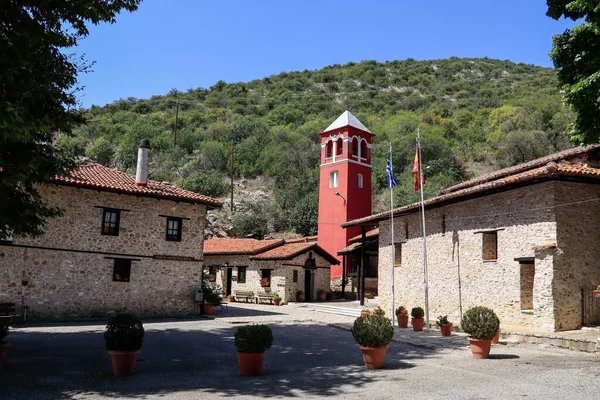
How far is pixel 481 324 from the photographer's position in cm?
1033

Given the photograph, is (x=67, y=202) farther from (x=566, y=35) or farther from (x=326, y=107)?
(x=326, y=107)

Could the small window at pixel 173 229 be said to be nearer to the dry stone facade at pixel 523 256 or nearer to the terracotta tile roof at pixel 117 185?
the terracotta tile roof at pixel 117 185

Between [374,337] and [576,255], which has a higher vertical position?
[576,255]

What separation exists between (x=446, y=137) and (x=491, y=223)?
50.2 m

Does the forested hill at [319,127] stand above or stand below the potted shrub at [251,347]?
above

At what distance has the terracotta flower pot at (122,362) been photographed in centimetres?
877

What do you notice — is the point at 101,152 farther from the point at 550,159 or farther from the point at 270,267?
the point at 550,159

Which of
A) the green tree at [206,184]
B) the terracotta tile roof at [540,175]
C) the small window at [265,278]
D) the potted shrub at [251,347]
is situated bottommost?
the potted shrub at [251,347]

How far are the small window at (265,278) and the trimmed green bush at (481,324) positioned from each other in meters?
22.5

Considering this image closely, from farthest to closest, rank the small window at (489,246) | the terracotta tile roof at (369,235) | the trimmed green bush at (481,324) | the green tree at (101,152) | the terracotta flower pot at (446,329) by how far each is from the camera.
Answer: the green tree at (101,152), the terracotta tile roof at (369,235), the small window at (489,246), the terracotta flower pot at (446,329), the trimmed green bush at (481,324)

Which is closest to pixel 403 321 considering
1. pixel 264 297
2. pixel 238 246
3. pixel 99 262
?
pixel 99 262

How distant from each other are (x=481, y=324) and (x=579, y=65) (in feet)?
25.8

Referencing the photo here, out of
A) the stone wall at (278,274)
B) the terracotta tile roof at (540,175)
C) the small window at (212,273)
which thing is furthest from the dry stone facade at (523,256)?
the small window at (212,273)

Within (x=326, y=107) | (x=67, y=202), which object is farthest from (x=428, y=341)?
(x=326, y=107)
